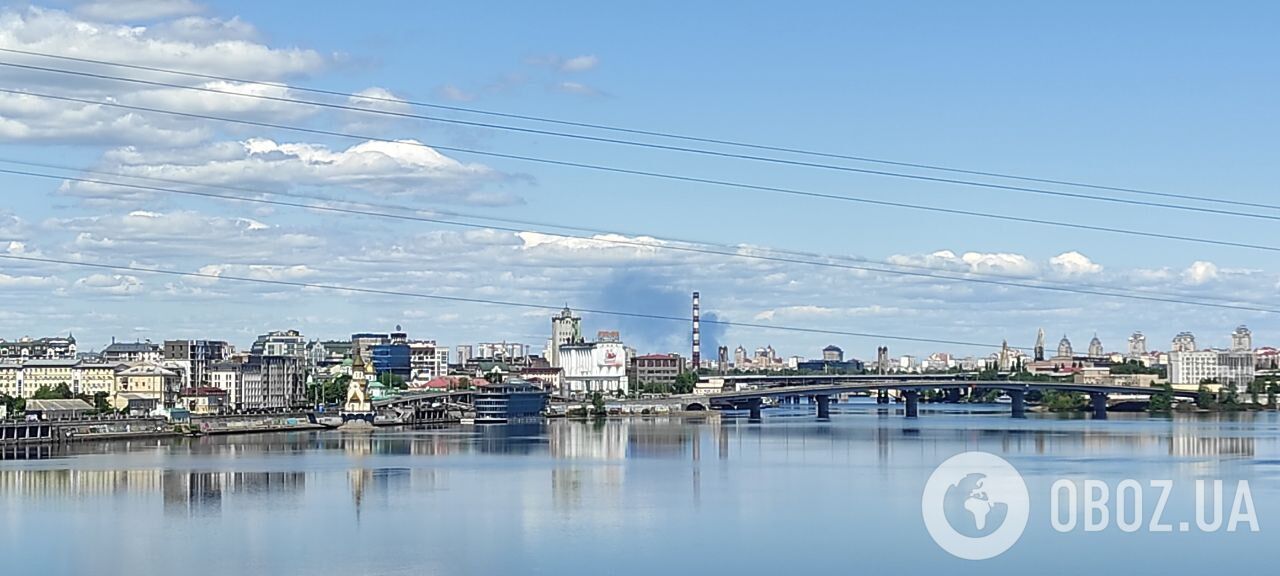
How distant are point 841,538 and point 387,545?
3910 mm

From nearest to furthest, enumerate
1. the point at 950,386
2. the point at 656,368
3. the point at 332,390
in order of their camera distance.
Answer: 1. the point at 950,386
2. the point at 332,390
3. the point at 656,368

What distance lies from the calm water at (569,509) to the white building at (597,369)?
43353 mm

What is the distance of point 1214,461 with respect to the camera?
24.8 meters

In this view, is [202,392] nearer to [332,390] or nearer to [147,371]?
[147,371]

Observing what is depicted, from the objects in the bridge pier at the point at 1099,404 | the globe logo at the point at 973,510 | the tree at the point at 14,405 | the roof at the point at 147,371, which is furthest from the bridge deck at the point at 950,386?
the globe logo at the point at 973,510

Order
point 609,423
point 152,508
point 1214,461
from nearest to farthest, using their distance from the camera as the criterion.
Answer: point 152,508, point 1214,461, point 609,423

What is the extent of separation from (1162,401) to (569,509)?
42.7 meters

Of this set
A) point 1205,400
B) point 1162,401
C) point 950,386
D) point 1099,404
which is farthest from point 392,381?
point 1205,400

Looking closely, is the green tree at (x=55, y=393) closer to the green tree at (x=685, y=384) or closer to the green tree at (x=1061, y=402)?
the green tree at (x=685, y=384)

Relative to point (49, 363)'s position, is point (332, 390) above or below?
below

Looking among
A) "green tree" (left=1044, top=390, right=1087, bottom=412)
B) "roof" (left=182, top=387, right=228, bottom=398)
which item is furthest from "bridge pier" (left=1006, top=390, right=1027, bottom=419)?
"roof" (left=182, top=387, right=228, bottom=398)

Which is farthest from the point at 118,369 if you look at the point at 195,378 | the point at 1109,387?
the point at 1109,387

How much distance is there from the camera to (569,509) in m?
17.7

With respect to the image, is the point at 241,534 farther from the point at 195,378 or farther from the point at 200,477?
the point at 195,378
